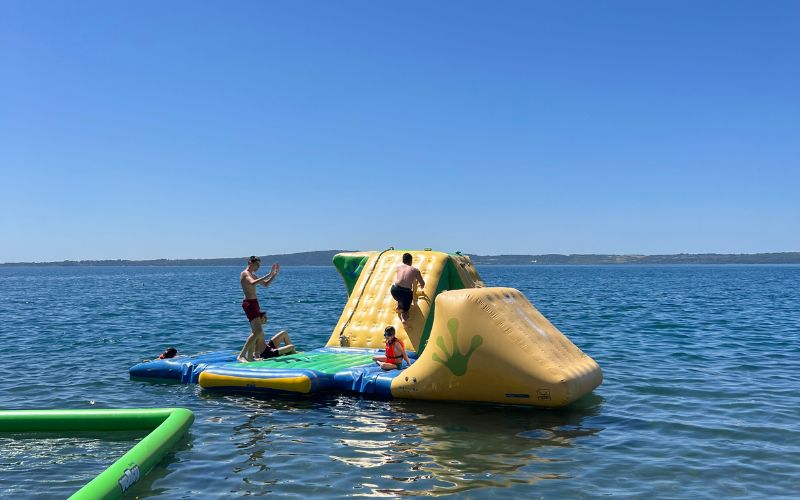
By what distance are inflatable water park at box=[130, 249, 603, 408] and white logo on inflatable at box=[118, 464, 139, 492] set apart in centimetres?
432

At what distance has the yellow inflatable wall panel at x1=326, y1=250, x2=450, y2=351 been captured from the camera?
44.5 feet

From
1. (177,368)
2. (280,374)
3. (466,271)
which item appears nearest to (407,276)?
(466,271)

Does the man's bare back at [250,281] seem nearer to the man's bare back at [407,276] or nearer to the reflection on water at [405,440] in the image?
the reflection on water at [405,440]

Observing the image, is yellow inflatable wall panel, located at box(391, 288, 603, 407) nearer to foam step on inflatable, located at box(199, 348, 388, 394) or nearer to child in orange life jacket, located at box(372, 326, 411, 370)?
child in orange life jacket, located at box(372, 326, 411, 370)

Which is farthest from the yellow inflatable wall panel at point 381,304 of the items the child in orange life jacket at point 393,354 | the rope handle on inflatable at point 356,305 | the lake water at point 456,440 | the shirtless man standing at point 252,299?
the lake water at point 456,440

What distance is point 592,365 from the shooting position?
37.9ft

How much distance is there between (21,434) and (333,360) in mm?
5270

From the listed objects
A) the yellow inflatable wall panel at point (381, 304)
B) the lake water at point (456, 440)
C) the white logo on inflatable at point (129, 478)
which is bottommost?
the lake water at point (456, 440)

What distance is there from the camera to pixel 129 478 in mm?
7133

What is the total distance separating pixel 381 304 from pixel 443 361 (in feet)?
12.6

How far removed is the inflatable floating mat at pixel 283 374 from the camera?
11.6m

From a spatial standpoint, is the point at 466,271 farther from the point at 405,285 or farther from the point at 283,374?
the point at 283,374

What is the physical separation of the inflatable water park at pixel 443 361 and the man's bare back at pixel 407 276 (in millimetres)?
383

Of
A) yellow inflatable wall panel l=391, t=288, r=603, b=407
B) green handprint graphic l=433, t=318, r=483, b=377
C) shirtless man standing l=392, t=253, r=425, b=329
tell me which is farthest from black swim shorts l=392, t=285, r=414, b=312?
green handprint graphic l=433, t=318, r=483, b=377
